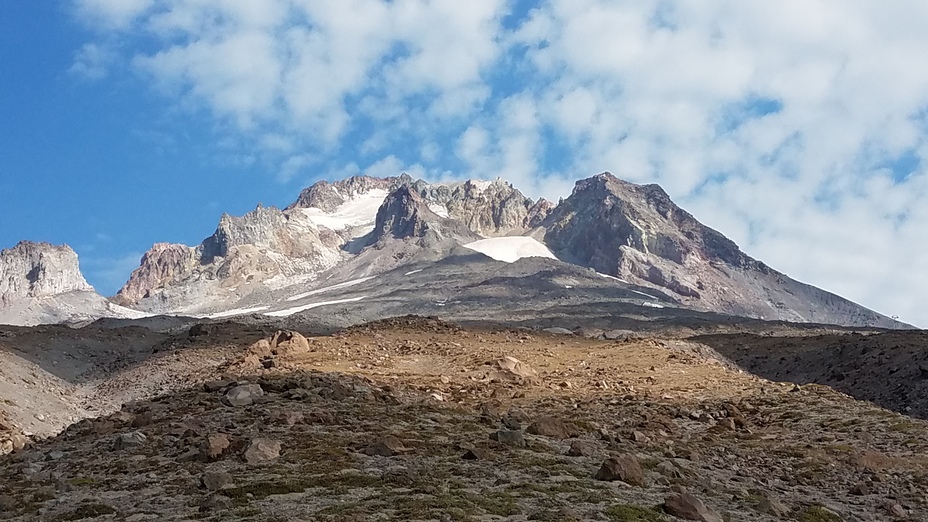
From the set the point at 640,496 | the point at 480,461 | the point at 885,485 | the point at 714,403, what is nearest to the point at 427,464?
the point at 480,461

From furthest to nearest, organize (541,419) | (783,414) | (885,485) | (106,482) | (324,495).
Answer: (783,414) → (541,419) → (885,485) → (106,482) → (324,495)

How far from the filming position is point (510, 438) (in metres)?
16.5

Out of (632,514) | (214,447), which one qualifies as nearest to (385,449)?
(214,447)

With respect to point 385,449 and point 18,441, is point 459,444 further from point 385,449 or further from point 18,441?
point 18,441

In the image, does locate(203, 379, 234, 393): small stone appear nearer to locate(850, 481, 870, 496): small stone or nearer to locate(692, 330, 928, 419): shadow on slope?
locate(850, 481, 870, 496): small stone

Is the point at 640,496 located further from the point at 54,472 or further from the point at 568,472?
the point at 54,472

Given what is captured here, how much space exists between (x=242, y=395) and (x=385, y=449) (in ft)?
22.9

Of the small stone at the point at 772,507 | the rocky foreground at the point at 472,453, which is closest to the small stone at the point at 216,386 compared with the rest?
the rocky foreground at the point at 472,453

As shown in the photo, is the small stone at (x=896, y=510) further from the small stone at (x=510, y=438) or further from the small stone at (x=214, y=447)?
the small stone at (x=214, y=447)

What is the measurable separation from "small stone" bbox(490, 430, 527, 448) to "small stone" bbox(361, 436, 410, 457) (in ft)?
7.10

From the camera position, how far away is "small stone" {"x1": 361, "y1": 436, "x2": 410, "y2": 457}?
49.6 feet

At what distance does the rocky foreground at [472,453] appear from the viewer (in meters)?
12.0

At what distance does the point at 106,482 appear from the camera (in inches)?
543

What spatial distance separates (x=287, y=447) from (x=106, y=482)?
3.35 m
